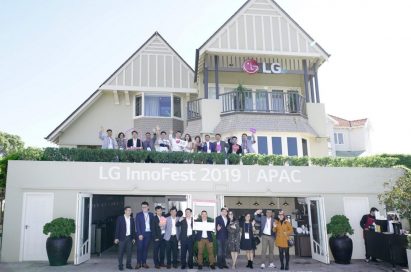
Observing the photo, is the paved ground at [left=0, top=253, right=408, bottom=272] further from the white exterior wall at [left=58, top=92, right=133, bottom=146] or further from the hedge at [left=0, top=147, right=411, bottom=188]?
the white exterior wall at [left=58, top=92, right=133, bottom=146]

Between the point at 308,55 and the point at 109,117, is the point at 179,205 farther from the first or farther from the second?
the point at 308,55

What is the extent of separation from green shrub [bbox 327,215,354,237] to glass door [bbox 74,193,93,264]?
8.50m

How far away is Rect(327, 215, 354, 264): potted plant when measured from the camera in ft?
42.6

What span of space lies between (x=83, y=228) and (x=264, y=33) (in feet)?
42.2

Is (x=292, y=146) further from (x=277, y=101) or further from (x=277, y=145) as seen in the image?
(x=277, y=101)

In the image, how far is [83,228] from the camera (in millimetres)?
12688

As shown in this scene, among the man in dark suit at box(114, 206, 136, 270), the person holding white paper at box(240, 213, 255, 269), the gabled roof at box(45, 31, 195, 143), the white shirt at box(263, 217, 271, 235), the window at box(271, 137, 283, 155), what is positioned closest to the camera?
the man in dark suit at box(114, 206, 136, 270)

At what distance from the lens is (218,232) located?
11742mm

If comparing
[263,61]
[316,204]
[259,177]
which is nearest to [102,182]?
[259,177]

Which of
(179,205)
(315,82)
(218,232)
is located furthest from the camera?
(315,82)

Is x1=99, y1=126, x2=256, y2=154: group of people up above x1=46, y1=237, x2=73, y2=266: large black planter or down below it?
above

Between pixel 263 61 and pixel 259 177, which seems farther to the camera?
pixel 263 61

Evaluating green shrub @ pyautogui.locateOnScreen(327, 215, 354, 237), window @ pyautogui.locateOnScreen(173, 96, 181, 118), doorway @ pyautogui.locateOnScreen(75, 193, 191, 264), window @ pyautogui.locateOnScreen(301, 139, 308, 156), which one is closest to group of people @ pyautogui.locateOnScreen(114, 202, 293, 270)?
doorway @ pyautogui.locateOnScreen(75, 193, 191, 264)

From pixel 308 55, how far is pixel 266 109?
357 centimetres
